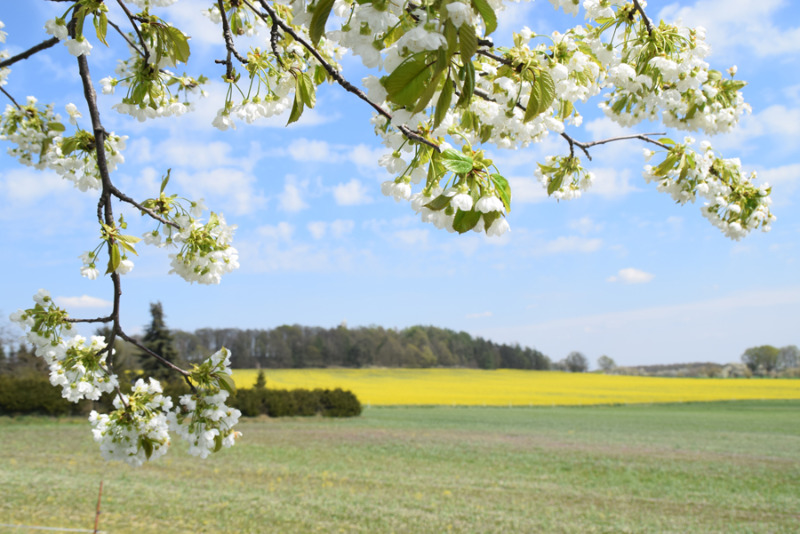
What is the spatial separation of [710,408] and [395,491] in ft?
98.4

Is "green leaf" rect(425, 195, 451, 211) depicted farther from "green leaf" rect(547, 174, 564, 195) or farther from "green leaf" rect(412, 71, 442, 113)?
"green leaf" rect(547, 174, 564, 195)

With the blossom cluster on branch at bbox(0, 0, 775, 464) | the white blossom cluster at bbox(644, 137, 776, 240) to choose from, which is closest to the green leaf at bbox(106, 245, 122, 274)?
the blossom cluster on branch at bbox(0, 0, 775, 464)

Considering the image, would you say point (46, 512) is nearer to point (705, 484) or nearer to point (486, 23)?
point (486, 23)

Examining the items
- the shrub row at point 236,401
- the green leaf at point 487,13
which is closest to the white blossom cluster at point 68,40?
the green leaf at point 487,13

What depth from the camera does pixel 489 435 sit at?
19.0 metres

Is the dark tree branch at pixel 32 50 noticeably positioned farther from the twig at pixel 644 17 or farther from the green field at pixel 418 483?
the green field at pixel 418 483

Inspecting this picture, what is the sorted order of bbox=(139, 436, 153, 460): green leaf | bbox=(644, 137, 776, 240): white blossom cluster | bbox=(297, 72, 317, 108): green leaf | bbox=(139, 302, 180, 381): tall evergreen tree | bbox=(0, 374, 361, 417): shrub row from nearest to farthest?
bbox=(297, 72, 317, 108): green leaf → bbox=(139, 436, 153, 460): green leaf → bbox=(644, 137, 776, 240): white blossom cluster → bbox=(0, 374, 361, 417): shrub row → bbox=(139, 302, 180, 381): tall evergreen tree

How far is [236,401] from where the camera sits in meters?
22.5

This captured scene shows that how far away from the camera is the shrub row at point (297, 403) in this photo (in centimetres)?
2506

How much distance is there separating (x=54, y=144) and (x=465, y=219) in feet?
8.91

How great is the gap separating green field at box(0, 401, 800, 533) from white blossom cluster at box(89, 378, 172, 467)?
230 inches

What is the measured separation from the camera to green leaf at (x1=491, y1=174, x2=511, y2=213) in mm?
1072

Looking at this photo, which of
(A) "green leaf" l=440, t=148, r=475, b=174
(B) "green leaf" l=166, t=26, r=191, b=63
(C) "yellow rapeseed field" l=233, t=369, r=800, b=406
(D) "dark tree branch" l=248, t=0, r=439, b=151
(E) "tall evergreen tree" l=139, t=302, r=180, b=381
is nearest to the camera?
(A) "green leaf" l=440, t=148, r=475, b=174

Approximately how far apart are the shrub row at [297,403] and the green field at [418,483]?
17.6 feet
